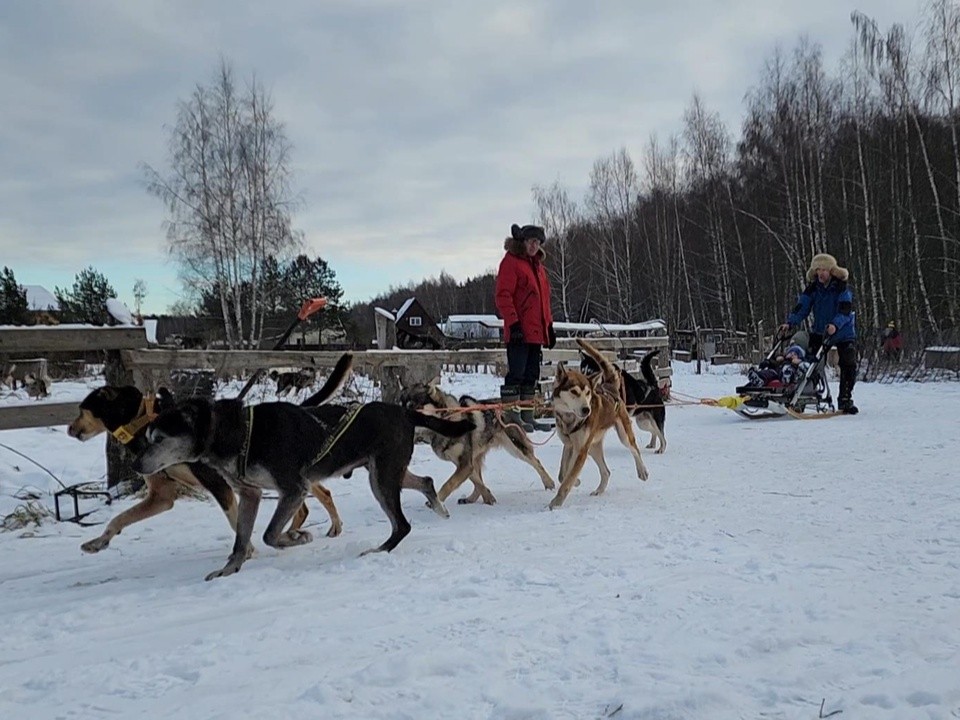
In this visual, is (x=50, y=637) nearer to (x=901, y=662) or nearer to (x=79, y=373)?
(x=901, y=662)

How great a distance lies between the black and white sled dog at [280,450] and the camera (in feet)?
12.5

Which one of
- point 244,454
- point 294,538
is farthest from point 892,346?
point 244,454

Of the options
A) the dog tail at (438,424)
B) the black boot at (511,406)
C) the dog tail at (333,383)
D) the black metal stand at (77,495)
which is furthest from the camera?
the black boot at (511,406)

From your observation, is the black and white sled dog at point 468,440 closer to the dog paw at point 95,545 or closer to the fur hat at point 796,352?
the dog paw at point 95,545

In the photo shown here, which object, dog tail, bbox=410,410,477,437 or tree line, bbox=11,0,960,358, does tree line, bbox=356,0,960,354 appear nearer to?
tree line, bbox=11,0,960,358

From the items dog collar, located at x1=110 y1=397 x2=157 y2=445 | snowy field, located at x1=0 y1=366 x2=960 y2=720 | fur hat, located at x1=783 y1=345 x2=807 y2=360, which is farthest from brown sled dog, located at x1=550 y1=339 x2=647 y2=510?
fur hat, located at x1=783 y1=345 x2=807 y2=360

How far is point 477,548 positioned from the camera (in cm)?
396

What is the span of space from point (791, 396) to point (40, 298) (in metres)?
42.1

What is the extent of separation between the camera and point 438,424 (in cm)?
459

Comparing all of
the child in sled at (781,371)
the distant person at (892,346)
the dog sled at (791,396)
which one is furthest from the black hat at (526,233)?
the distant person at (892,346)

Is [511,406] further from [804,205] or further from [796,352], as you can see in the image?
[804,205]

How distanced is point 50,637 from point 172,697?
97 cm

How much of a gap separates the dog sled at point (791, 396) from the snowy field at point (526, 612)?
413 cm

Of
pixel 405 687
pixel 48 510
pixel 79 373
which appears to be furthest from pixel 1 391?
pixel 405 687
